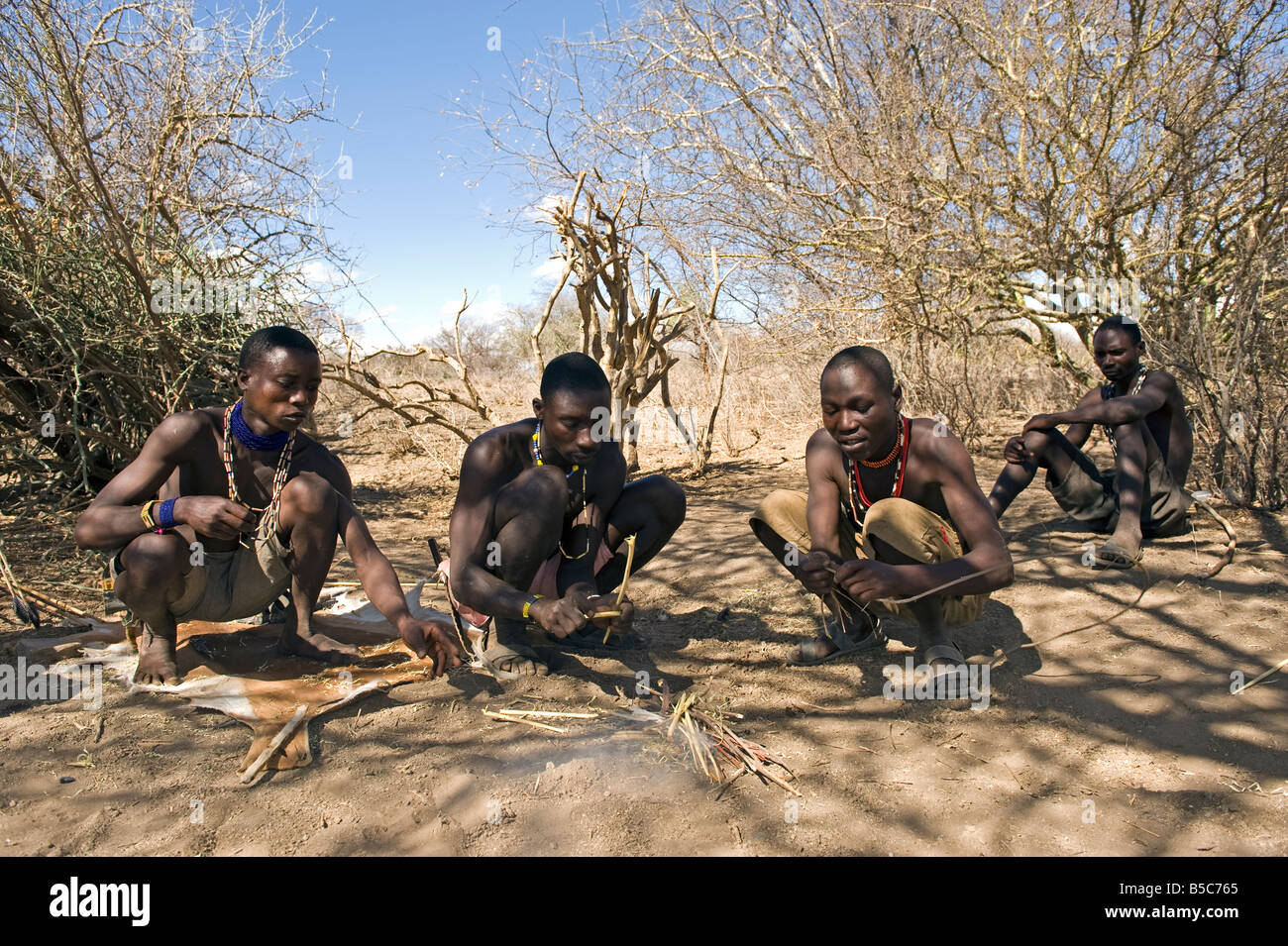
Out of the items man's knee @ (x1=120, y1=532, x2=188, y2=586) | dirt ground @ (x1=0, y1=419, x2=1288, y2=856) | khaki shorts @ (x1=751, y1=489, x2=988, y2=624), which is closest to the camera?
dirt ground @ (x1=0, y1=419, x2=1288, y2=856)

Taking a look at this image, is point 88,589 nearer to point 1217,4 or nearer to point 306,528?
point 306,528

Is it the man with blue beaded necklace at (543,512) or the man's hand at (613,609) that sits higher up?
the man with blue beaded necklace at (543,512)

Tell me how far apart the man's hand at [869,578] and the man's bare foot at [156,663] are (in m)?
2.20

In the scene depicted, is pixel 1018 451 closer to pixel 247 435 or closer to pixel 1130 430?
pixel 1130 430

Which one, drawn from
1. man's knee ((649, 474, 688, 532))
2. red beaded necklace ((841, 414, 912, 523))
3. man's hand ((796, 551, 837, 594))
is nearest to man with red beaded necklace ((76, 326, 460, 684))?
man's knee ((649, 474, 688, 532))

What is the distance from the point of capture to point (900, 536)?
2770 millimetres

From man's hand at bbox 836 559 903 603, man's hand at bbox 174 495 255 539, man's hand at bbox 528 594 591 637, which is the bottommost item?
man's hand at bbox 528 594 591 637

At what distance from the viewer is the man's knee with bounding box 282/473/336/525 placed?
282 centimetres

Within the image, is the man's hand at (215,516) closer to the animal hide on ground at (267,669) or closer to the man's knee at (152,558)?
the man's knee at (152,558)

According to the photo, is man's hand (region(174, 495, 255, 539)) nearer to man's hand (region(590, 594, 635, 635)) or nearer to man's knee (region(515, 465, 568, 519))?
man's knee (region(515, 465, 568, 519))

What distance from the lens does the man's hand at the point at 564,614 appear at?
2403 mm

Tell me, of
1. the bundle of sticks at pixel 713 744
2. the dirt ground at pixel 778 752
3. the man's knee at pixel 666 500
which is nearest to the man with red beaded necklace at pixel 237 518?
the dirt ground at pixel 778 752

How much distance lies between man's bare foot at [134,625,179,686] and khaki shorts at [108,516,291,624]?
3.7 inches

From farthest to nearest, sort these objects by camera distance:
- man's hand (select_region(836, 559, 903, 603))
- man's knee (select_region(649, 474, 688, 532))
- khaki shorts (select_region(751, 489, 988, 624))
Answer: man's knee (select_region(649, 474, 688, 532)), khaki shorts (select_region(751, 489, 988, 624)), man's hand (select_region(836, 559, 903, 603))
